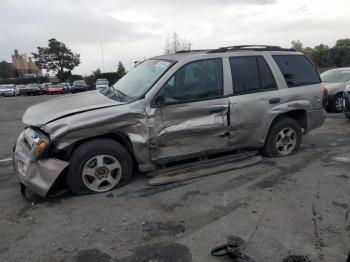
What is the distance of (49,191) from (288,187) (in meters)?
3.06

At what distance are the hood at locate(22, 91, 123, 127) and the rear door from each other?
178cm

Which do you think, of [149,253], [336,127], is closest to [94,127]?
[149,253]

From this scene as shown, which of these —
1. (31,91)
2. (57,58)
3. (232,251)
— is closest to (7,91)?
(31,91)

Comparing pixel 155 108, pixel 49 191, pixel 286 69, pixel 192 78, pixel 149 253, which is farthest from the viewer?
pixel 286 69

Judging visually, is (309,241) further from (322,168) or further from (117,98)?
(117,98)

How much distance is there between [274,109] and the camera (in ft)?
18.8

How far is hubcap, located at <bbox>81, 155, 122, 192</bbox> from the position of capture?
4.55 meters

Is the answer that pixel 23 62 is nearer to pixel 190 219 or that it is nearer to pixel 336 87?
pixel 336 87

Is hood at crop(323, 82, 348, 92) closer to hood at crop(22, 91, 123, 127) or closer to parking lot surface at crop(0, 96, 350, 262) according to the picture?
parking lot surface at crop(0, 96, 350, 262)

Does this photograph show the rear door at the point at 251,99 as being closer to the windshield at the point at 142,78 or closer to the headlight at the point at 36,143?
the windshield at the point at 142,78

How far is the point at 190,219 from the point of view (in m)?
3.91

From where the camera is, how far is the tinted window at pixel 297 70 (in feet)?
19.4

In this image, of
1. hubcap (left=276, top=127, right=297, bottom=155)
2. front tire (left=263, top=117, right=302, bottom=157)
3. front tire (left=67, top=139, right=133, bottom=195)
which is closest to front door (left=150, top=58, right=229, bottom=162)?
front tire (left=67, top=139, right=133, bottom=195)

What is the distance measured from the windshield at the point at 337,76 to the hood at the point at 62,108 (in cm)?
913
